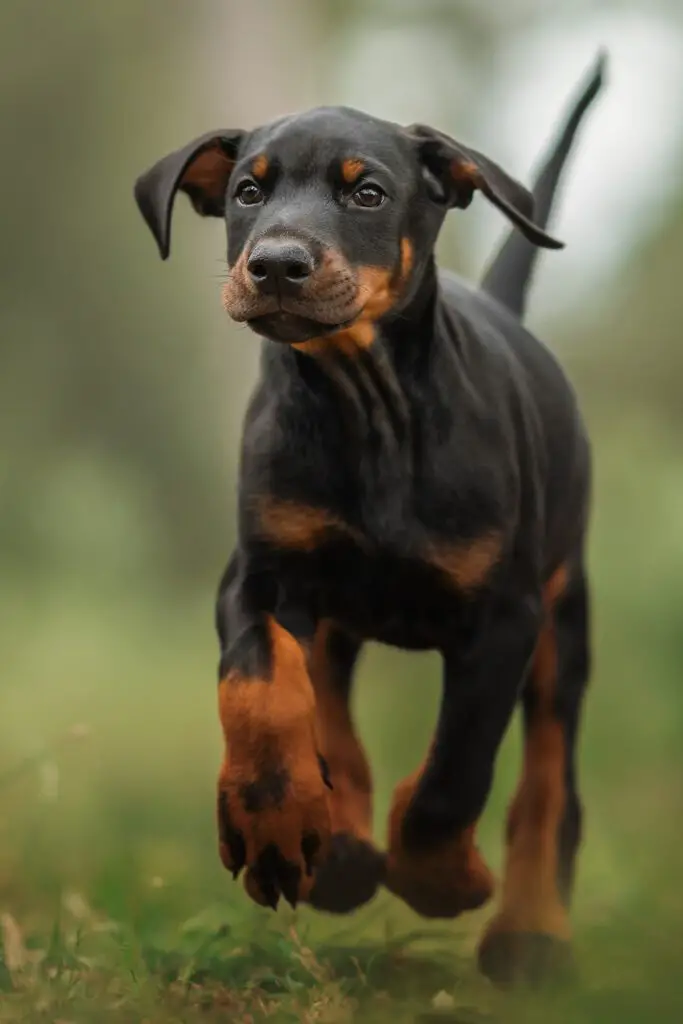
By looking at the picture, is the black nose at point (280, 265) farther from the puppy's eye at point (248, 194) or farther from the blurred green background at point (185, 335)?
the blurred green background at point (185, 335)

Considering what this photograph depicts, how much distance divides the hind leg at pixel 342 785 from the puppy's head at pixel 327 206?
2.38 ft

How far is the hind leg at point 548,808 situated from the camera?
125 inches

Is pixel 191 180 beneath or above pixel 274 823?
above

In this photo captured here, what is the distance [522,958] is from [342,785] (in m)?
0.52

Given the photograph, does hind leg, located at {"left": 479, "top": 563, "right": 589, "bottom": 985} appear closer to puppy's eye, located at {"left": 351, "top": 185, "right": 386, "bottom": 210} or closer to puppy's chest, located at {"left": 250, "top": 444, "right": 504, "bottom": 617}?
puppy's chest, located at {"left": 250, "top": 444, "right": 504, "bottom": 617}

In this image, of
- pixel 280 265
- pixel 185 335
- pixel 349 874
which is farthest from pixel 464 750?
pixel 185 335

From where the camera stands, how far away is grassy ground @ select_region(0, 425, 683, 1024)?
2867mm

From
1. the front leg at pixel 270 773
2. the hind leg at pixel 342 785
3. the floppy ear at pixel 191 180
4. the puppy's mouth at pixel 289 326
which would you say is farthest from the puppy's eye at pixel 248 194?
the hind leg at pixel 342 785

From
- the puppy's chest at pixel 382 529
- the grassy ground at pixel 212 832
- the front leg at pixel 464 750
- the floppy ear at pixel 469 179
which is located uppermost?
the floppy ear at pixel 469 179

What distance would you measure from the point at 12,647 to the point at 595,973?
11.0ft

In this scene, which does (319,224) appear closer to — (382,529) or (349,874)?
(382,529)

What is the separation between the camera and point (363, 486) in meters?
2.60

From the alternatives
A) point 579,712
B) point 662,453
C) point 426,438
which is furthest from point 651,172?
point 426,438

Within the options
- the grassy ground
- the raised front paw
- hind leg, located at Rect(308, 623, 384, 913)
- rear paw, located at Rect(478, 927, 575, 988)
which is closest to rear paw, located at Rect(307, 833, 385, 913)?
hind leg, located at Rect(308, 623, 384, 913)
